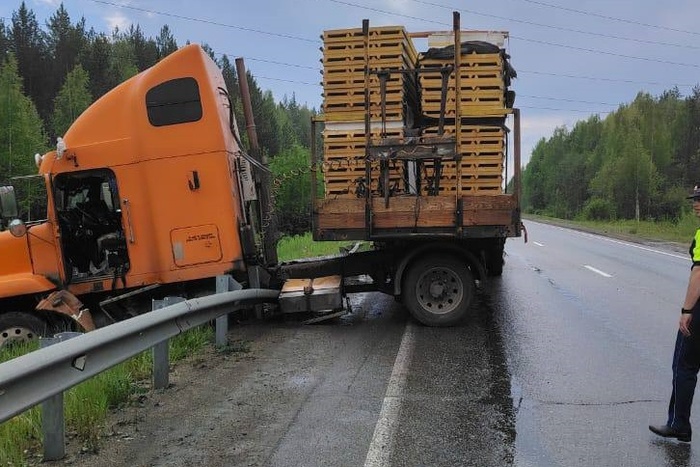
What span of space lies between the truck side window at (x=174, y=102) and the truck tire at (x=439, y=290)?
3.43 metres

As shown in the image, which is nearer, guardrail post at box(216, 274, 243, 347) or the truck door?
guardrail post at box(216, 274, 243, 347)

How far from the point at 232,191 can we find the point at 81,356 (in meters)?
4.00

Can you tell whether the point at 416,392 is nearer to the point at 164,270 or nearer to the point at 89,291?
the point at 164,270

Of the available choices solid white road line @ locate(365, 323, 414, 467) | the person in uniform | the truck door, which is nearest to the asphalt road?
solid white road line @ locate(365, 323, 414, 467)

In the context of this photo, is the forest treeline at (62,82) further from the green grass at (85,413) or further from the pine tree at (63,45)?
the green grass at (85,413)

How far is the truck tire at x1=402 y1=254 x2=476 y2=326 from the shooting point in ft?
25.2

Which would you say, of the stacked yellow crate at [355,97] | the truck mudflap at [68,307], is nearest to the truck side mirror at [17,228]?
the truck mudflap at [68,307]

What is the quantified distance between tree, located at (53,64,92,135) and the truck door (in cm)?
5619

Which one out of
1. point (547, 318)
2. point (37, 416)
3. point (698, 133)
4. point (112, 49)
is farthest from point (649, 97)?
point (37, 416)

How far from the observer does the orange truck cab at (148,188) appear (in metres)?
7.30

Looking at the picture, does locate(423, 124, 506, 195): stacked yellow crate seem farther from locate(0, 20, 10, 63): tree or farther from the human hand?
locate(0, 20, 10, 63): tree

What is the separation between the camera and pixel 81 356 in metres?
3.66

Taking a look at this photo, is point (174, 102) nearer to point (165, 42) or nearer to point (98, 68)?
point (98, 68)

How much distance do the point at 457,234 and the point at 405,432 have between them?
12.0 ft
